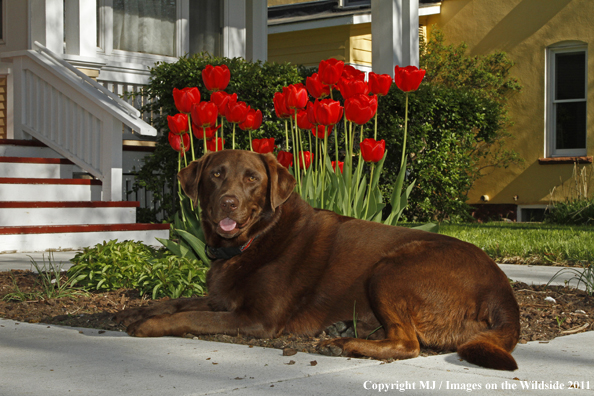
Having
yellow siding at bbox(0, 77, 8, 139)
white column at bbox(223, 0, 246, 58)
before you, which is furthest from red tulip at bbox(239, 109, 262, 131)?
white column at bbox(223, 0, 246, 58)

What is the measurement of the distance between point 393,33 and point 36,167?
651 centimetres

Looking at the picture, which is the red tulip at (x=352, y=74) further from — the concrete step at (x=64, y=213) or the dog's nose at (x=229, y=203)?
the concrete step at (x=64, y=213)

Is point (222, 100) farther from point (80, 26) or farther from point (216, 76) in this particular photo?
point (80, 26)

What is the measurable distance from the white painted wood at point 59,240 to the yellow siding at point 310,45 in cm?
913

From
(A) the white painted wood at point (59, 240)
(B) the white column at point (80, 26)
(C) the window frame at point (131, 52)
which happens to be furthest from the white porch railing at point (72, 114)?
(C) the window frame at point (131, 52)

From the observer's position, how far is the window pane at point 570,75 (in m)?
14.2

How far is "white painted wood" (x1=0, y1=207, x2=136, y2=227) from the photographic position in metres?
7.57

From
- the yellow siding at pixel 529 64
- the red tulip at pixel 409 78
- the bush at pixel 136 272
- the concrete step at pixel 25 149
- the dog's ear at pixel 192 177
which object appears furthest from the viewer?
the yellow siding at pixel 529 64

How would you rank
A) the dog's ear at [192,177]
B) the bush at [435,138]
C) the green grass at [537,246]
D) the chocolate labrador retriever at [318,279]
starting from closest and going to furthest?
the chocolate labrador retriever at [318,279], the dog's ear at [192,177], the green grass at [537,246], the bush at [435,138]

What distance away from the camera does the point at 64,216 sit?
7926 millimetres

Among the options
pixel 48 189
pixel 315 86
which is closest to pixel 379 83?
pixel 315 86

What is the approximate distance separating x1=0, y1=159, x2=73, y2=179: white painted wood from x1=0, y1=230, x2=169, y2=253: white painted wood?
121 cm

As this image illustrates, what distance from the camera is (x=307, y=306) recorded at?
3605 mm

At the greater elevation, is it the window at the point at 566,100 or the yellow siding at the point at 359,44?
the yellow siding at the point at 359,44
